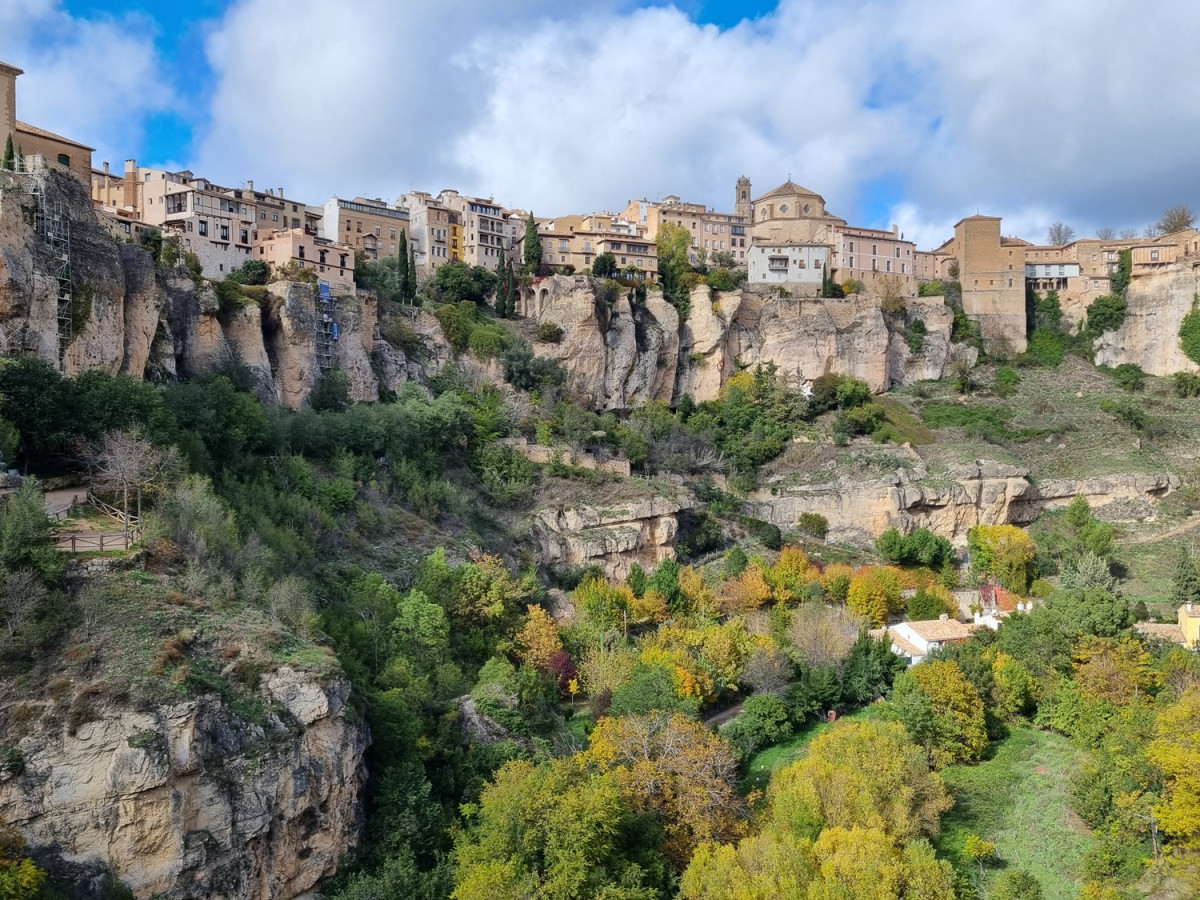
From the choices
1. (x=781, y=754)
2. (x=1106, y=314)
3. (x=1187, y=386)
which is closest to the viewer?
(x=781, y=754)

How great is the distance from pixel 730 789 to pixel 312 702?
9.92 metres

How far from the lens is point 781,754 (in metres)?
28.0

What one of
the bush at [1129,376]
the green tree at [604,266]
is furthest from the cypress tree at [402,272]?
the bush at [1129,376]

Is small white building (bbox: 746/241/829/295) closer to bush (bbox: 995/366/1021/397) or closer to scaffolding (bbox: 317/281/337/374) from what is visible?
bush (bbox: 995/366/1021/397)

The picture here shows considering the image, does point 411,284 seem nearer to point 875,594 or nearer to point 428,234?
point 428,234

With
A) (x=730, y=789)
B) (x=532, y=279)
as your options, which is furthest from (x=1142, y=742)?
(x=532, y=279)

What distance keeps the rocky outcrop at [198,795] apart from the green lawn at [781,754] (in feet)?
36.6

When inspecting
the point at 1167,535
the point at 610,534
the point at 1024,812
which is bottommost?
the point at 1024,812

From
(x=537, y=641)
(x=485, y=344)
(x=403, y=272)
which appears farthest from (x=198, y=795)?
(x=403, y=272)

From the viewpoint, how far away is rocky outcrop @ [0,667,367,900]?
16250 millimetres

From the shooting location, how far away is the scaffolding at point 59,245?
2816cm

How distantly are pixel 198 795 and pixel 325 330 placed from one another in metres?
27.1

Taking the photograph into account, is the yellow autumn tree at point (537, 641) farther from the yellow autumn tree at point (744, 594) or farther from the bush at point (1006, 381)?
the bush at point (1006, 381)

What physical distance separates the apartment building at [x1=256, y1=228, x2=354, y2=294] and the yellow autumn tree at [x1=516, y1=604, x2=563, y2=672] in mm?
20322
